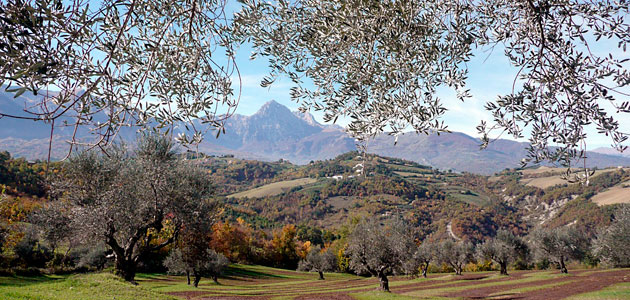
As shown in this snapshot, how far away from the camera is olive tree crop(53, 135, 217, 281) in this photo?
67.4 feet

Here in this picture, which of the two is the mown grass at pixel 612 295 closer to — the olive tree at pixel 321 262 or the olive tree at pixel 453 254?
the olive tree at pixel 453 254

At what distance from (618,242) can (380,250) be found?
1348 inches

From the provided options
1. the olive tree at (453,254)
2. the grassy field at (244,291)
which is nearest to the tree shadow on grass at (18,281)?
the grassy field at (244,291)

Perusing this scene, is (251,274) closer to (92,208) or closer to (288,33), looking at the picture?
(92,208)

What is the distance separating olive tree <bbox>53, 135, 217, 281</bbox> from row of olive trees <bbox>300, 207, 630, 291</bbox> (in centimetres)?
2536

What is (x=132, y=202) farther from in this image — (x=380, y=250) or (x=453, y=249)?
(x=453, y=249)

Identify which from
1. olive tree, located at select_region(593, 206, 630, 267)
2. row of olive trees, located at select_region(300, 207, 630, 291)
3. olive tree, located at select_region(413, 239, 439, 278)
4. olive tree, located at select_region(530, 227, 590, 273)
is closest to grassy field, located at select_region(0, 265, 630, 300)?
row of olive trees, located at select_region(300, 207, 630, 291)

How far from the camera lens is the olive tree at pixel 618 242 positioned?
4391 centimetres

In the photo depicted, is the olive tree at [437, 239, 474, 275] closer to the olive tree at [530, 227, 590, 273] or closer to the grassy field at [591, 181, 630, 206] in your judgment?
the olive tree at [530, 227, 590, 273]

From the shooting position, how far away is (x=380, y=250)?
41281mm

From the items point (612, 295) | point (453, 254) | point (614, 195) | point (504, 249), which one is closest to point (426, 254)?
point (453, 254)

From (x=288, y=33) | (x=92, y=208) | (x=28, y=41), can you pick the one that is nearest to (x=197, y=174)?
(x=92, y=208)

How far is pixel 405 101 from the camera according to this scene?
18.1 feet

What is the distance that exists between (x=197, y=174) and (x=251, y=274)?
54.4m
